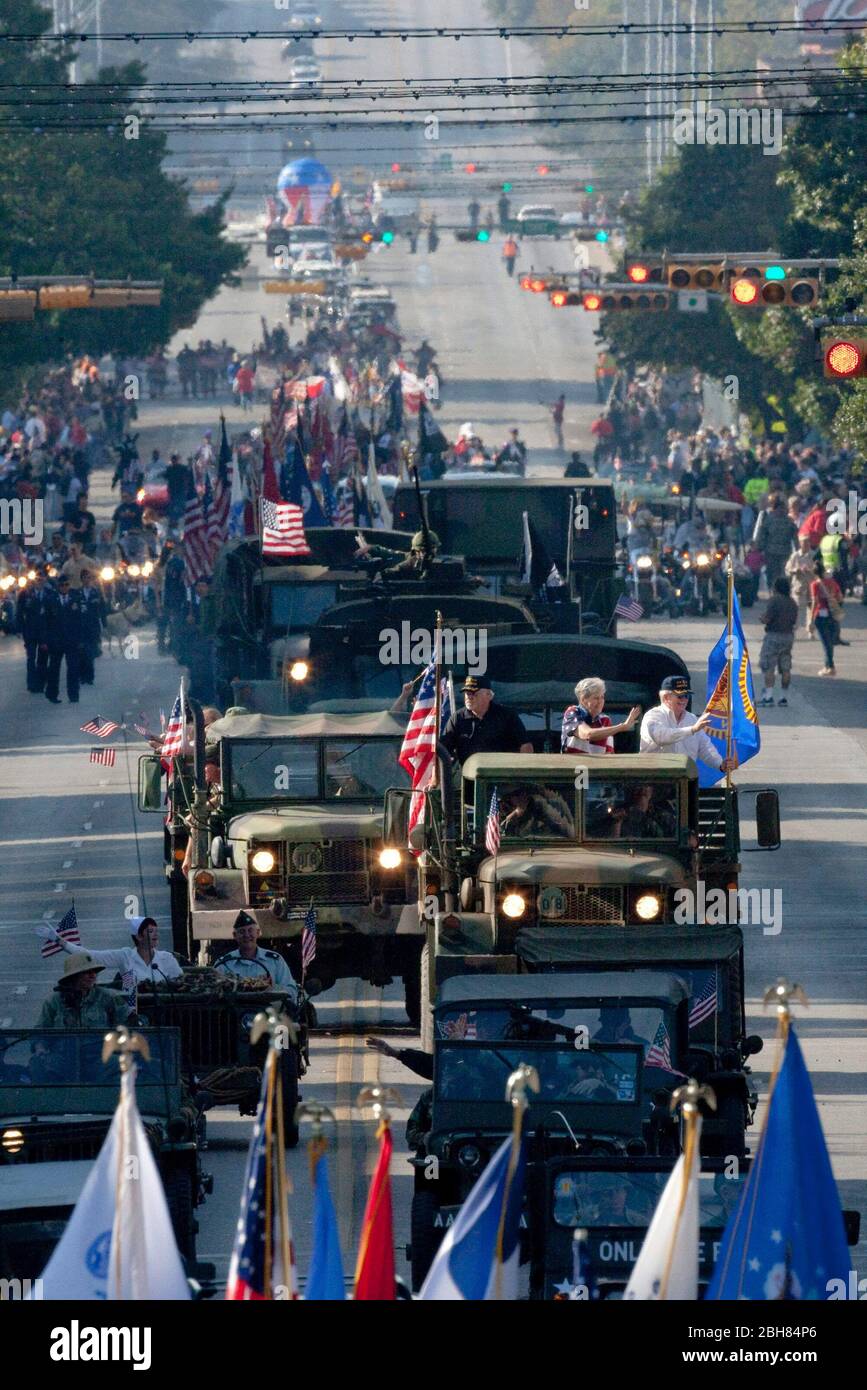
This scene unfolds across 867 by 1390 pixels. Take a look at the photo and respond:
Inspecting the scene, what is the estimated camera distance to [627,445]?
80.4m

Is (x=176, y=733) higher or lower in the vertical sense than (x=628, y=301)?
lower

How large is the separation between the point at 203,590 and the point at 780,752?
23.3ft

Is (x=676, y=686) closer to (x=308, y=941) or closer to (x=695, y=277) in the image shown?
(x=308, y=941)

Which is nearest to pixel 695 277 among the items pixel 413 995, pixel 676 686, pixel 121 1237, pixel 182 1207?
pixel 676 686

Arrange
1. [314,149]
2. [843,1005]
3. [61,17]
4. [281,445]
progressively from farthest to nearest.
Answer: [314,149]
[61,17]
[281,445]
[843,1005]

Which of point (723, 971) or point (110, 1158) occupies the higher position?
point (110, 1158)

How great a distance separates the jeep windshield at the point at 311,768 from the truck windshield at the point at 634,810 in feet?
10.9

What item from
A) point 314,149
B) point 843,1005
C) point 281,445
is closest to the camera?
point 843,1005

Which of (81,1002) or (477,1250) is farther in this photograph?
(81,1002)

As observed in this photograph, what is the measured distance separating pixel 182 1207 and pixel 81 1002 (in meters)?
2.93

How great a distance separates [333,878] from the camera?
2398 cm

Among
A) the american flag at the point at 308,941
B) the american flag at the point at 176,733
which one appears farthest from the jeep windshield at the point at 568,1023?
the american flag at the point at 176,733
